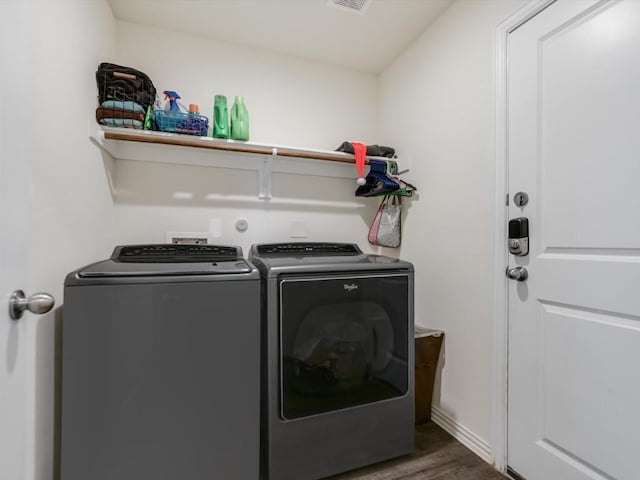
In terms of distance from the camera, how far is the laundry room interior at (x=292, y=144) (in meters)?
1.17

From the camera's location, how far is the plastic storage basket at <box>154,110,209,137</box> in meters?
1.66

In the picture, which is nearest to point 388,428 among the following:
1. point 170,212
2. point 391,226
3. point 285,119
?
point 391,226

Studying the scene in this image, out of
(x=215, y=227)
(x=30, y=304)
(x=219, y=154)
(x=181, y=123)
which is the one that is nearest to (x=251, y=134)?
(x=219, y=154)

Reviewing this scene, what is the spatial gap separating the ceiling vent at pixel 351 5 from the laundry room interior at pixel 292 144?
0.05 metres

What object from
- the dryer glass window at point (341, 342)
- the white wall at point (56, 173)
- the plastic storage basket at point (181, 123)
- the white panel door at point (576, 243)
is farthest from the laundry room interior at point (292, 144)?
the dryer glass window at point (341, 342)

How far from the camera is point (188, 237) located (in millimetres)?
1923

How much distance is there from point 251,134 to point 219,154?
0.28 m

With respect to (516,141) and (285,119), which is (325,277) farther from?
(285,119)

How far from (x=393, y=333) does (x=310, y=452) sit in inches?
25.3

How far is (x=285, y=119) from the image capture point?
2193mm

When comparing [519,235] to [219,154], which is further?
[219,154]

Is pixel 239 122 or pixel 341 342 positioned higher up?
pixel 239 122

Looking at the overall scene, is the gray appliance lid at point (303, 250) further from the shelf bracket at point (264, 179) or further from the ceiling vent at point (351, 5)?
the ceiling vent at point (351, 5)

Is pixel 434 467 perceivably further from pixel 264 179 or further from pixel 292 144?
pixel 292 144
